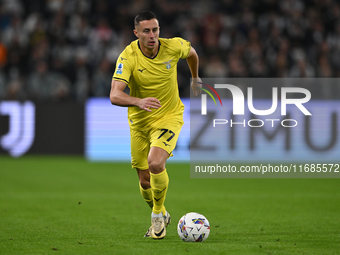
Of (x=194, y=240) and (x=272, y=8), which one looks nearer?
(x=194, y=240)

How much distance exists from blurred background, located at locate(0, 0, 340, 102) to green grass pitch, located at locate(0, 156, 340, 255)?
3.02m

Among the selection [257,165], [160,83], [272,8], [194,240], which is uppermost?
[272,8]

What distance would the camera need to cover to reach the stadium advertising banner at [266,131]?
13016 mm

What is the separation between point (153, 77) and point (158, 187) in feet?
4.18

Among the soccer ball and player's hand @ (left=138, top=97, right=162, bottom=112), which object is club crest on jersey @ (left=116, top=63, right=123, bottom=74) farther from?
the soccer ball

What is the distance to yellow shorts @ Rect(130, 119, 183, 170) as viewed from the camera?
5887mm

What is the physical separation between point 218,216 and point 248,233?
4.25 feet

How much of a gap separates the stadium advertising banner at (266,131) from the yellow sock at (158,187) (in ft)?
22.2

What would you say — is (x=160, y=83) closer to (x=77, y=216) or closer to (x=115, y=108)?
(x=77, y=216)

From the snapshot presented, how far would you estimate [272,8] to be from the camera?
1730 cm

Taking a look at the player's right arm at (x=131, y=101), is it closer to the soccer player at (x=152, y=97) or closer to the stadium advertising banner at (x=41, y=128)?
the soccer player at (x=152, y=97)

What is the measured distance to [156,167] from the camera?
18.6 feet

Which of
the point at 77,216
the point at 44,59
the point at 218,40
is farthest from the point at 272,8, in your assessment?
the point at 77,216

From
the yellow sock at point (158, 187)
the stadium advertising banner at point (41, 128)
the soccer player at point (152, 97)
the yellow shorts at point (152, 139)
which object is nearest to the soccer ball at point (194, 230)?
the soccer player at point (152, 97)
